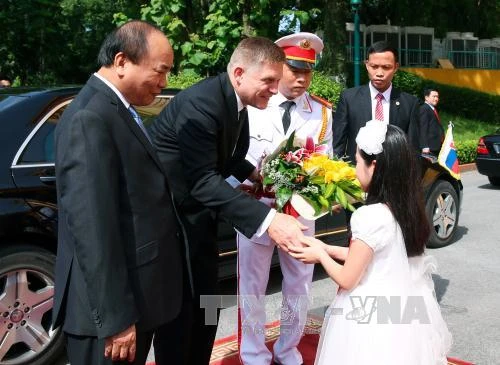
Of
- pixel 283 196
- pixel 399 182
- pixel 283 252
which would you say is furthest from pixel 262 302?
pixel 399 182

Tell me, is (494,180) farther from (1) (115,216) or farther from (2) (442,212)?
(1) (115,216)

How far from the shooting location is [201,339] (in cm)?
309

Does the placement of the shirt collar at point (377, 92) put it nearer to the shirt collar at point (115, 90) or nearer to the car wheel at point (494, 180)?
the shirt collar at point (115, 90)

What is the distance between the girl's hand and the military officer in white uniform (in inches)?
26.9

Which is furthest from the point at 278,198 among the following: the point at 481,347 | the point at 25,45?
the point at 25,45

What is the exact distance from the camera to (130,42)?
2.13 m

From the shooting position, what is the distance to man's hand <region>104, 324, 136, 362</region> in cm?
200

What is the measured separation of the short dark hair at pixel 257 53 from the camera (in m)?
2.74

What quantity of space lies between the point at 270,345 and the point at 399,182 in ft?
6.17

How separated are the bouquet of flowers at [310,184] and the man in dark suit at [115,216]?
849mm

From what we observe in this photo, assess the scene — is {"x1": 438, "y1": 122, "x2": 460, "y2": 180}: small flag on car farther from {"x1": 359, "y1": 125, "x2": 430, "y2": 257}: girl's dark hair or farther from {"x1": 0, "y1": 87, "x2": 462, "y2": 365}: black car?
{"x1": 0, "y1": 87, "x2": 462, "y2": 365}: black car

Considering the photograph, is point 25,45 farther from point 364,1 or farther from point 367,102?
point 364,1

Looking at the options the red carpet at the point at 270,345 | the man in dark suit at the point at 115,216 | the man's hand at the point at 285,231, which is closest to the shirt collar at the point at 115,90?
the man in dark suit at the point at 115,216

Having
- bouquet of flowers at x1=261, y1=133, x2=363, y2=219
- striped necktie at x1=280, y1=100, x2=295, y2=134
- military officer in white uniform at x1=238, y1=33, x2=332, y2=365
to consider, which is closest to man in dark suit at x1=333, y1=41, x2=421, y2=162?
military officer in white uniform at x1=238, y1=33, x2=332, y2=365
